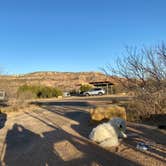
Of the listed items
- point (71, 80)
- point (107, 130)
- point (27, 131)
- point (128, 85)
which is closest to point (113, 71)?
point (128, 85)

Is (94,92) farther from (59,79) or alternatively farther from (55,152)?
(55,152)

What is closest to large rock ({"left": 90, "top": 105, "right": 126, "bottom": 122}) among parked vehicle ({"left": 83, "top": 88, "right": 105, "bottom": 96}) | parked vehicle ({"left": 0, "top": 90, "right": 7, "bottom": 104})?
parked vehicle ({"left": 0, "top": 90, "right": 7, "bottom": 104})

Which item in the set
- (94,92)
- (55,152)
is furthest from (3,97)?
(55,152)

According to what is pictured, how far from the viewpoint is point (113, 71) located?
809 inches

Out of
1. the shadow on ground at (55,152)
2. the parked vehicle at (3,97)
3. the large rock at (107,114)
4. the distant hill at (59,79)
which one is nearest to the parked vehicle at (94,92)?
the parked vehicle at (3,97)

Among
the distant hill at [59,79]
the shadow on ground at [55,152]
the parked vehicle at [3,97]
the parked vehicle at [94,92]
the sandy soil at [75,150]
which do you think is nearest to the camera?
the sandy soil at [75,150]

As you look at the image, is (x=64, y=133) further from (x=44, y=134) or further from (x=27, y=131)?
(x=27, y=131)

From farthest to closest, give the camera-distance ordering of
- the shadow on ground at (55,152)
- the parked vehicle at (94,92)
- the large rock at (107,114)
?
the parked vehicle at (94,92), the large rock at (107,114), the shadow on ground at (55,152)

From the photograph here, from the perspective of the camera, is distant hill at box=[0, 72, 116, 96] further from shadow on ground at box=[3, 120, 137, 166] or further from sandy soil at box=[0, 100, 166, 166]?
shadow on ground at box=[3, 120, 137, 166]

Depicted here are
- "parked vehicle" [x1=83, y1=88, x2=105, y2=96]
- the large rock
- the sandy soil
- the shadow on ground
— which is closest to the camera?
the sandy soil

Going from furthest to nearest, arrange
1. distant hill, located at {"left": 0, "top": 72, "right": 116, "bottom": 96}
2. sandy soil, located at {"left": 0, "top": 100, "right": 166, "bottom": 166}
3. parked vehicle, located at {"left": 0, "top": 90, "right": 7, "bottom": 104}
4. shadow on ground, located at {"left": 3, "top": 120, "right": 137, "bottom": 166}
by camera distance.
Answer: distant hill, located at {"left": 0, "top": 72, "right": 116, "bottom": 96} < parked vehicle, located at {"left": 0, "top": 90, "right": 7, "bottom": 104} < shadow on ground, located at {"left": 3, "top": 120, "right": 137, "bottom": 166} < sandy soil, located at {"left": 0, "top": 100, "right": 166, "bottom": 166}

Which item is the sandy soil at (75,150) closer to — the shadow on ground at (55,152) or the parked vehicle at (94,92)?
the shadow on ground at (55,152)

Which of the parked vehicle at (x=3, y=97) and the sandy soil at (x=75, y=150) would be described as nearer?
the sandy soil at (x=75, y=150)

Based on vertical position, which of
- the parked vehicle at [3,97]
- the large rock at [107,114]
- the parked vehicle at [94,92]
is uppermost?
the parked vehicle at [94,92]
